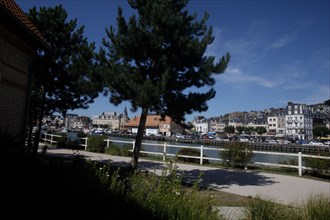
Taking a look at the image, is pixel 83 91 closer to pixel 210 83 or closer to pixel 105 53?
pixel 105 53

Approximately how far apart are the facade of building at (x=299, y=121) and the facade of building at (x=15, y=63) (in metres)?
147

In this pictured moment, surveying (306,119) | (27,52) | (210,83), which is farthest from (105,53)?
(306,119)

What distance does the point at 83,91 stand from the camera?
42.7ft

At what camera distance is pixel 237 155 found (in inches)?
814

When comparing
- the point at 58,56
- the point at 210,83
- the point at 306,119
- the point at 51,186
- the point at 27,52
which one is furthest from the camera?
the point at 306,119

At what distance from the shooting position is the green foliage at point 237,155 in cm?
2055

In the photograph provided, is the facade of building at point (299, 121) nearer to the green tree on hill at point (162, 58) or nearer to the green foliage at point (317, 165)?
the green foliage at point (317, 165)

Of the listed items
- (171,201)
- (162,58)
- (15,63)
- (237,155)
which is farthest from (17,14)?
(237,155)

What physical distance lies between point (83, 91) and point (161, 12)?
4575 mm

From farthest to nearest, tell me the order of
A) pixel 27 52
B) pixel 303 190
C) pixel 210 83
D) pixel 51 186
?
1. pixel 210 83
2. pixel 303 190
3. pixel 27 52
4. pixel 51 186

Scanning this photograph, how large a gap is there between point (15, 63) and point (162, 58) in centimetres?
522

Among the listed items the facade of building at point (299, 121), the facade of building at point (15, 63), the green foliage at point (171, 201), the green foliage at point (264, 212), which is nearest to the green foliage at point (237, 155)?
the facade of building at point (15, 63)

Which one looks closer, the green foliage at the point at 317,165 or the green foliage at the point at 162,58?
the green foliage at the point at 162,58

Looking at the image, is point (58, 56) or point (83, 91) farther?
point (58, 56)
